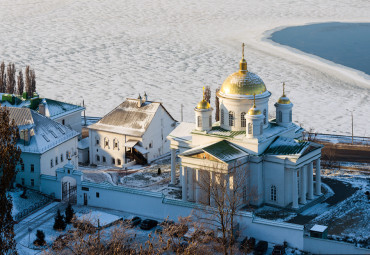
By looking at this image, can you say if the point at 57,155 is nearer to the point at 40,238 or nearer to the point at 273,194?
the point at 40,238

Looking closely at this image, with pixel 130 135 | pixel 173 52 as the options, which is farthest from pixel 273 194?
pixel 173 52

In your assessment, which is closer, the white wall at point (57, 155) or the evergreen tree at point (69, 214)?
the evergreen tree at point (69, 214)

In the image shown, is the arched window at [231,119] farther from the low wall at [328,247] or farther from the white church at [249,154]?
the low wall at [328,247]

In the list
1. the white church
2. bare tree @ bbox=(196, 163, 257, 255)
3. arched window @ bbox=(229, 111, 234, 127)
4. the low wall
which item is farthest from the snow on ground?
the low wall

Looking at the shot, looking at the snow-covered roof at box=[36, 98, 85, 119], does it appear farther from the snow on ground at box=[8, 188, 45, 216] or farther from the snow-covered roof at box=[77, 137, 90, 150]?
the snow on ground at box=[8, 188, 45, 216]

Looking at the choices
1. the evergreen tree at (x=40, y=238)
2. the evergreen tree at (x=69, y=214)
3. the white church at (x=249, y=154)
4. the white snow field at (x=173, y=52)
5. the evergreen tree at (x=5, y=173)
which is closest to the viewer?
the evergreen tree at (x=5, y=173)

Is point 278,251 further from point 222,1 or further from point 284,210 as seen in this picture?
point 222,1

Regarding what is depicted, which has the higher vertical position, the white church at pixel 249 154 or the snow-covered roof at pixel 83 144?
the white church at pixel 249 154

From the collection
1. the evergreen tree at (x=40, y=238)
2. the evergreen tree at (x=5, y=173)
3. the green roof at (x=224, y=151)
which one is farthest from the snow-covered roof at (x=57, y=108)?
the evergreen tree at (x=5, y=173)
